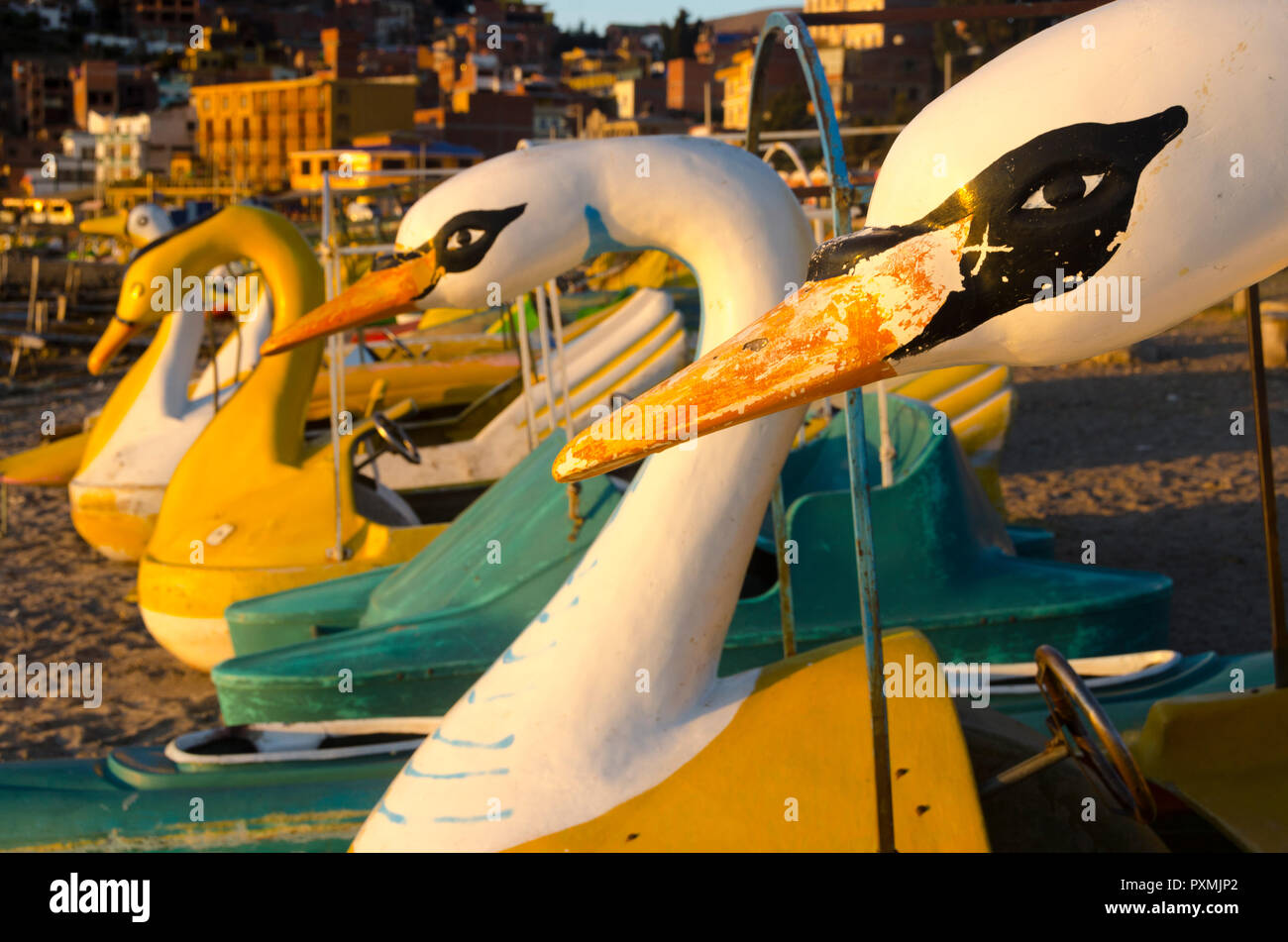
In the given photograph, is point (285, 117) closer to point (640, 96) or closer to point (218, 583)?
point (640, 96)

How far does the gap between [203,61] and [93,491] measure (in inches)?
2903

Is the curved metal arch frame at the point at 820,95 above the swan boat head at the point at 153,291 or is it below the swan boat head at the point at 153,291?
below

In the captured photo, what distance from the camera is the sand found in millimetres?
5055

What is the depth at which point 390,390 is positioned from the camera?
335 inches

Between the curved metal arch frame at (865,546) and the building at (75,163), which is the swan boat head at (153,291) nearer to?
the curved metal arch frame at (865,546)

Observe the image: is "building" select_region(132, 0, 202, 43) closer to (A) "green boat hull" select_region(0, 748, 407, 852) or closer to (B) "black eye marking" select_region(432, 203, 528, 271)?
(A) "green boat hull" select_region(0, 748, 407, 852)

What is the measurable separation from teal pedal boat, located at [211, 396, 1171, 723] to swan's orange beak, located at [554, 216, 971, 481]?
2.51 meters

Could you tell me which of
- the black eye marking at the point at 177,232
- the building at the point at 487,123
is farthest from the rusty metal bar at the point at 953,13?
the building at the point at 487,123

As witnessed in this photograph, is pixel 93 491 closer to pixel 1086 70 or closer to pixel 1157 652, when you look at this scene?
pixel 1157 652

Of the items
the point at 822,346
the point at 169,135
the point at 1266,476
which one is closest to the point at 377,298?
the point at 822,346

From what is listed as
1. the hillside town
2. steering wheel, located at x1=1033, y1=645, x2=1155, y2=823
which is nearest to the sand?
steering wheel, located at x1=1033, y1=645, x2=1155, y2=823

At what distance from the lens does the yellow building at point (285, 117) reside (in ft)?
184

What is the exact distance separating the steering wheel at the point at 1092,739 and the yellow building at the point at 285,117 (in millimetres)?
54897

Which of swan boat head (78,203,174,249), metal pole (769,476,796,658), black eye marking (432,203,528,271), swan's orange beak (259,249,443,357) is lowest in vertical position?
metal pole (769,476,796,658)
